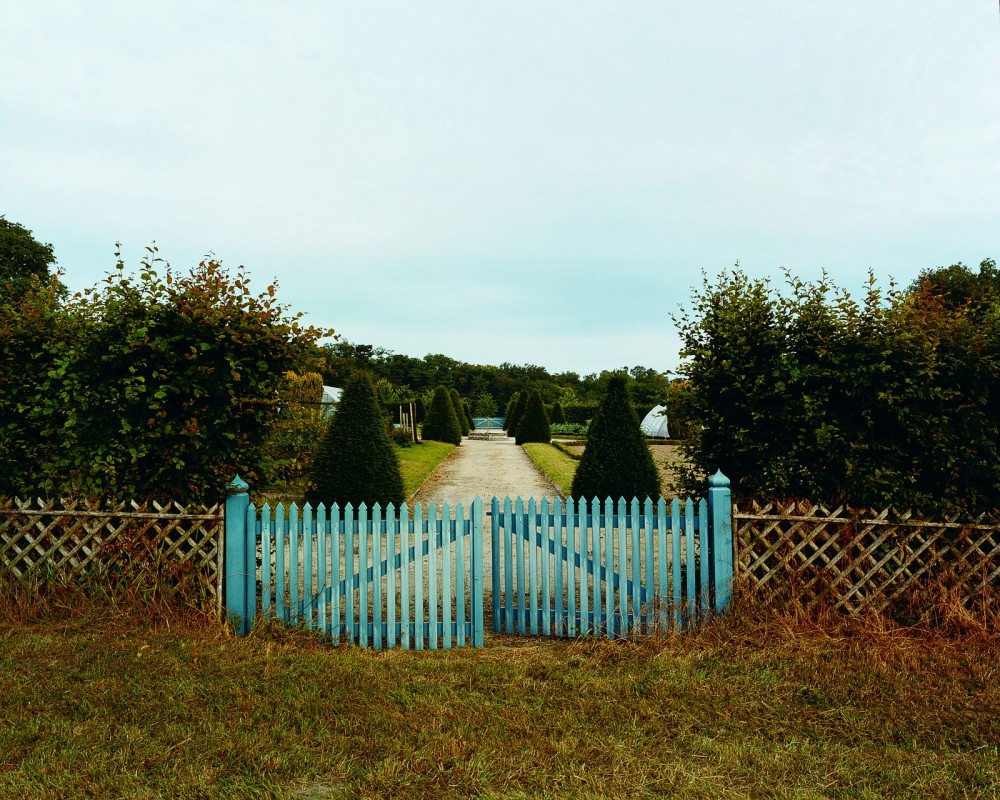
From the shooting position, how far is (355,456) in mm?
10320

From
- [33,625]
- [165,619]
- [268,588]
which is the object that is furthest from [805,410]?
[33,625]

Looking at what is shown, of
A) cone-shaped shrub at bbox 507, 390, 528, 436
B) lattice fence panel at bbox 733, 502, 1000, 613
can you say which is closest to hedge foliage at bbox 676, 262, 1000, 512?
lattice fence panel at bbox 733, 502, 1000, 613

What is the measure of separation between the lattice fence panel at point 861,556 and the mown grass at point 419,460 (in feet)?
28.8

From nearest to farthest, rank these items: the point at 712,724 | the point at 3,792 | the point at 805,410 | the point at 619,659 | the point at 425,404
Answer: the point at 3,792 → the point at 712,724 → the point at 619,659 → the point at 805,410 → the point at 425,404

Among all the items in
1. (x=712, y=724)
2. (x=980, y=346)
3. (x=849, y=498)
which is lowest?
(x=712, y=724)

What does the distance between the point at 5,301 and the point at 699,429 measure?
21.7ft

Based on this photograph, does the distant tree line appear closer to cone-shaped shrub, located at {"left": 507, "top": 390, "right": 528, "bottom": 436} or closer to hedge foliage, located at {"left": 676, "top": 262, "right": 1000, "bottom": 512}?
cone-shaped shrub, located at {"left": 507, "top": 390, "right": 528, "bottom": 436}

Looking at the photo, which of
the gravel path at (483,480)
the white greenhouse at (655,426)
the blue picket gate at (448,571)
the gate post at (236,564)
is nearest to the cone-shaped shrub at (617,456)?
the gravel path at (483,480)

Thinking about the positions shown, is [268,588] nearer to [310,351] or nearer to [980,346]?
[310,351]

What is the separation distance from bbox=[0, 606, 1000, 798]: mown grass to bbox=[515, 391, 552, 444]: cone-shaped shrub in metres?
28.7

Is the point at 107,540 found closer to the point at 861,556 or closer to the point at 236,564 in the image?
the point at 236,564

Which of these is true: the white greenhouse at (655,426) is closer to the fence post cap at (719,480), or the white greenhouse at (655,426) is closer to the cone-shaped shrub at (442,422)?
the cone-shaped shrub at (442,422)

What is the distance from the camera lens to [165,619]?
5.36 meters

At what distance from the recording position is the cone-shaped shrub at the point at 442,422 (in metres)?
33.9
